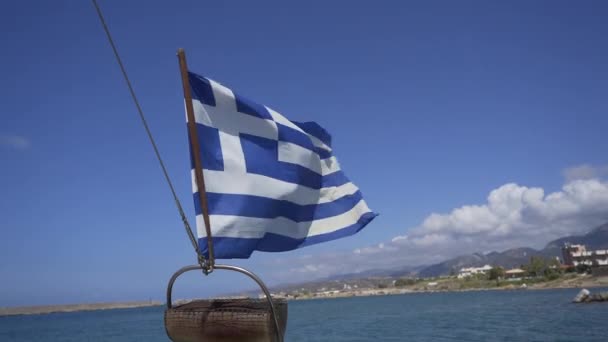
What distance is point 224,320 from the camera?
3174mm

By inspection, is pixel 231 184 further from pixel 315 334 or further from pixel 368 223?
pixel 315 334

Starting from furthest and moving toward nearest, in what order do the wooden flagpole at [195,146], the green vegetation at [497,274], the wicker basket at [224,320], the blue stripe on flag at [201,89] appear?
the green vegetation at [497,274]
the blue stripe on flag at [201,89]
the wooden flagpole at [195,146]
the wicker basket at [224,320]

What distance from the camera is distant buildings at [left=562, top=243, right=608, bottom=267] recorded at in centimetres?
16525

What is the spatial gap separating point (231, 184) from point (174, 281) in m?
1.00

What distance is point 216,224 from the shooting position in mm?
4016

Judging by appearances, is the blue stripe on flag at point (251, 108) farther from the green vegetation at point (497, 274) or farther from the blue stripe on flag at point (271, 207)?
the green vegetation at point (497, 274)

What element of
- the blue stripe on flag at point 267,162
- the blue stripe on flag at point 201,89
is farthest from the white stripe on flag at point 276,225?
the blue stripe on flag at point 201,89

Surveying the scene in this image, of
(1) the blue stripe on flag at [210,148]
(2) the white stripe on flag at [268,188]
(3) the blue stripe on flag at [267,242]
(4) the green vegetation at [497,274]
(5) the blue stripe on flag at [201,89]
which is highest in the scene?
(4) the green vegetation at [497,274]

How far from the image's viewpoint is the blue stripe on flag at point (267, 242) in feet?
13.1

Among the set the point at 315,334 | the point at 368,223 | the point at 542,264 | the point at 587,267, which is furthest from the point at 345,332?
the point at 542,264

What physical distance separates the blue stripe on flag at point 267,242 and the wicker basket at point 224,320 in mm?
487

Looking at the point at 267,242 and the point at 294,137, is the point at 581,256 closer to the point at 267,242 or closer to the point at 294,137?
the point at 294,137

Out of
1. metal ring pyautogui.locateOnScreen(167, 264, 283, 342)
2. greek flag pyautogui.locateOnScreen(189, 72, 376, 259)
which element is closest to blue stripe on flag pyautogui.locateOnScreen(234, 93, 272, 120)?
greek flag pyautogui.locateOnScreen(189, 72, 376, 259)

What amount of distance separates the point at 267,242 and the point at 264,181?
538 millimetres
